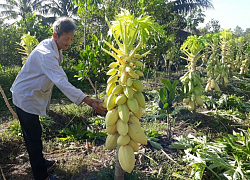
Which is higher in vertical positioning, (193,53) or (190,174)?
(193,53)

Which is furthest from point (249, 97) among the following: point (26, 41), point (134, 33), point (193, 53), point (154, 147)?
point (26, 41)

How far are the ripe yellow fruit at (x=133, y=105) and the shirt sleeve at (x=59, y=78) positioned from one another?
19.8 inches

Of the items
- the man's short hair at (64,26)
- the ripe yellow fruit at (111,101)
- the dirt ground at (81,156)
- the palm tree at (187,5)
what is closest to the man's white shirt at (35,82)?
the man's short hair at (64,26)

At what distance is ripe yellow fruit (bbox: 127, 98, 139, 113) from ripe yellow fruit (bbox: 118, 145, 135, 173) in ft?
1.20

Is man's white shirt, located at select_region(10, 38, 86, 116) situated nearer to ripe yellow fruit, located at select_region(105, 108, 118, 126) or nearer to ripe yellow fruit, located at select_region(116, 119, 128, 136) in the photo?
ripe yellow fruit, located at select_region(105, 108, 118, 126)

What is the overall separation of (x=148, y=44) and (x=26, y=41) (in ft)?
12.3

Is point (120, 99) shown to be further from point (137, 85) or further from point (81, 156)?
point (81, 156)

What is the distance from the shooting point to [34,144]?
2590 mm

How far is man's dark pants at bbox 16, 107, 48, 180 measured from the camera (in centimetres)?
253

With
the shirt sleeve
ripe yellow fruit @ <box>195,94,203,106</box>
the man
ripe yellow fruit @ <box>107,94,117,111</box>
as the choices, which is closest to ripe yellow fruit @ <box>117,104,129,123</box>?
ripe yellow fruit @ <box>107,94,117,111</box>

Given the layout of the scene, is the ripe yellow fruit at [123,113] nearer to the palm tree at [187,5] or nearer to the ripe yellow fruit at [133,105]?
the ripe yellow fruit at [133,105]

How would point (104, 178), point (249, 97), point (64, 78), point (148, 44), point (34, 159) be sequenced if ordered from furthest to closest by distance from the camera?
point (148, 44), point (249, 97), point (34, 159), point (104, 178), point (64, 78)

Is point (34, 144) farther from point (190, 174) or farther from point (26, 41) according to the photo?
point (26, 41)

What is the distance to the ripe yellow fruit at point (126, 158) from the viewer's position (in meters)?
1.91
